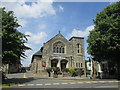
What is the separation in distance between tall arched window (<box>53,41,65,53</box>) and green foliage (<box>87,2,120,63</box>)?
53.5 feet

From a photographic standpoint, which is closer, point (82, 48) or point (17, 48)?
point (17, 48)

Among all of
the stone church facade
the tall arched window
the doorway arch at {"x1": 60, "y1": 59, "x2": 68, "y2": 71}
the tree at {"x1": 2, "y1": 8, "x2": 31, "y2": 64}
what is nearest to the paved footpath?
the tree at {"x1": 2, "y1": 8, "x2": 31, "y2": 64}

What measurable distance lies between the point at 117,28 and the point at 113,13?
136 inches

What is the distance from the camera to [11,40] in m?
15.6

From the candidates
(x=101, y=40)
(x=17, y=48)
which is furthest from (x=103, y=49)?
(x=17, y=48)

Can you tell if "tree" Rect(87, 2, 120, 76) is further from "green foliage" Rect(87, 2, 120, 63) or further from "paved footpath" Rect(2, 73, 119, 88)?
"paved footpath" Rect(2, 73, 119, 88)

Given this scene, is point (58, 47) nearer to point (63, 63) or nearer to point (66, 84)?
point (63, 63)

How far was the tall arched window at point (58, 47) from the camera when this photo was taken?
38312 mm

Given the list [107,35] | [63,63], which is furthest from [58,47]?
[107,35]

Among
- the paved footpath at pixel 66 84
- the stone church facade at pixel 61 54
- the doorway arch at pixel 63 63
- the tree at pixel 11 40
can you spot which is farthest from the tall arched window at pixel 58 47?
the tree at pixel 11 40

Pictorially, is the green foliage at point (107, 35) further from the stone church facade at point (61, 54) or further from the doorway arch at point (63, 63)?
the doorway arch at point (63, 63)

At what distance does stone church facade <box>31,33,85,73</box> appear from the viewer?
1449 inches

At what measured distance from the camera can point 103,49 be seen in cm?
2019

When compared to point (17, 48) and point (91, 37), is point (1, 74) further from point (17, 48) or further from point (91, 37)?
point (91, 37)
